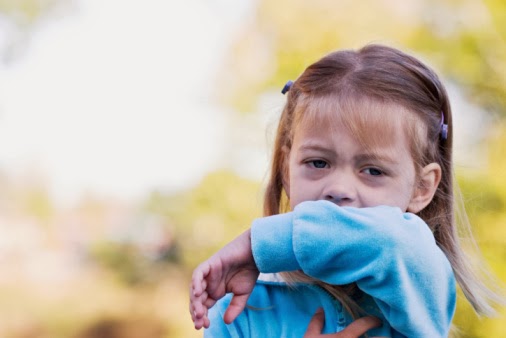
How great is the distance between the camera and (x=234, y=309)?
185 centimetres

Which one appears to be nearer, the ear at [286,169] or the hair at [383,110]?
the hair at [383,110]

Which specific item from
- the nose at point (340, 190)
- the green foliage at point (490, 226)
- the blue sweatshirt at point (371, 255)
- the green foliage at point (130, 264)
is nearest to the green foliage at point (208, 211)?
the green foliage at point (130, 264)

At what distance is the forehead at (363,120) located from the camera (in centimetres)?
198

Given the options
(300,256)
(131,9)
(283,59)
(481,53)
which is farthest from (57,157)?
(300,256)

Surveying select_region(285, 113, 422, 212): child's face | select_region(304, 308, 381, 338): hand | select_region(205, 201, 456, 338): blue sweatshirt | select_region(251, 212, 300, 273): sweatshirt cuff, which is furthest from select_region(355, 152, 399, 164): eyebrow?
select_region(304, 308, 381, 338): hand

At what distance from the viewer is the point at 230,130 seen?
7293 mm

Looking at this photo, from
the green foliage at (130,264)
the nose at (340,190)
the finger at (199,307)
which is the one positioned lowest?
the green foliage at (130,264)

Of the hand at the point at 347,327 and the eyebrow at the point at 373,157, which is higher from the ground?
the eyebrow at the point at 373,157

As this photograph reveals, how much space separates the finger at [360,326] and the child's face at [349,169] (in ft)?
0.93

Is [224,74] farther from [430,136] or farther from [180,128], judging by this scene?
[430,136]

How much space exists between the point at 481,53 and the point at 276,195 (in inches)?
166

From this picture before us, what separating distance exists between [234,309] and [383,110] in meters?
0.62

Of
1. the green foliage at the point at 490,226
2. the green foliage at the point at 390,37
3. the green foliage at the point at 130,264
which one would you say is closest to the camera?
the green foliage at the point at 490,226

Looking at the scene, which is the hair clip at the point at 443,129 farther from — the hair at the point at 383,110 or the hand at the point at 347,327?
the hand at the point at 347,327
